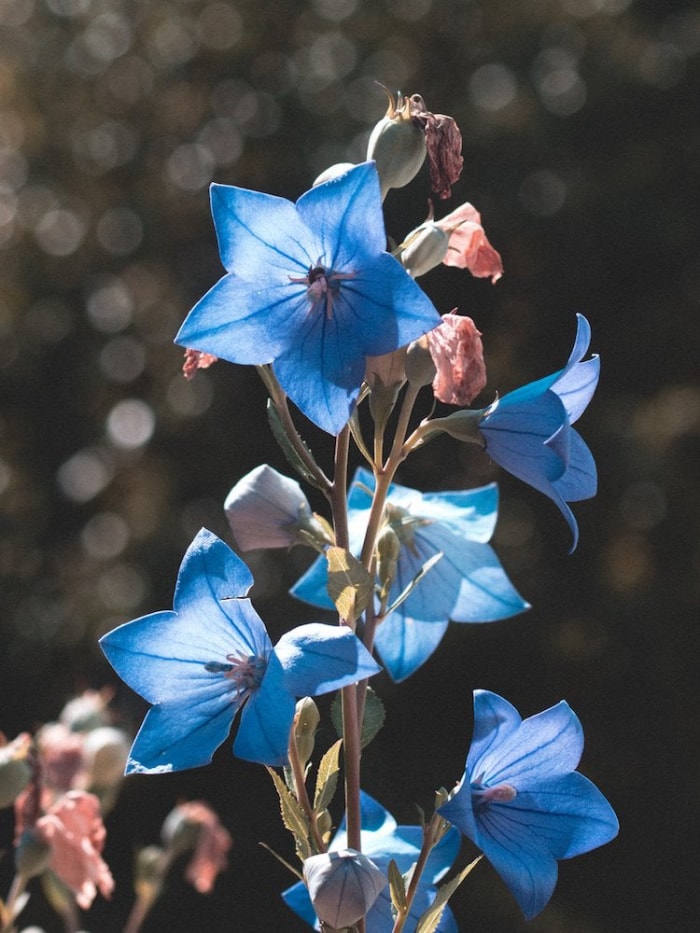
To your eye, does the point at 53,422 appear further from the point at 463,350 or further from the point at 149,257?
the point at 463,350

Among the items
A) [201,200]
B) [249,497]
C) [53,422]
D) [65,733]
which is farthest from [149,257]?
[249,497]

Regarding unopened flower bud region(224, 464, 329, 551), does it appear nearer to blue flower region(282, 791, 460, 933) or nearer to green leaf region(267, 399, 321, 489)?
green leaf region(267, 399, 321, 489)

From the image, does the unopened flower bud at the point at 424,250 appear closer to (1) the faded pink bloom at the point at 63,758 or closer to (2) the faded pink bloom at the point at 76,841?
(2) the faded pink bloom at the point at 76,841

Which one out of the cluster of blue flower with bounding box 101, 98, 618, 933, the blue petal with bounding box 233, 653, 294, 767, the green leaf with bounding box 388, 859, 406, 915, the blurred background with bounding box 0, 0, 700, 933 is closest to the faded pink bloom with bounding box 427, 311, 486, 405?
the cluster of blue flower with bounding box 101, 98, 618, 933

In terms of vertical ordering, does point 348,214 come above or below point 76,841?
above

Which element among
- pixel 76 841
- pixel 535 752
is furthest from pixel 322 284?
pixel 76 841

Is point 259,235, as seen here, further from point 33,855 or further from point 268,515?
point 33,855
